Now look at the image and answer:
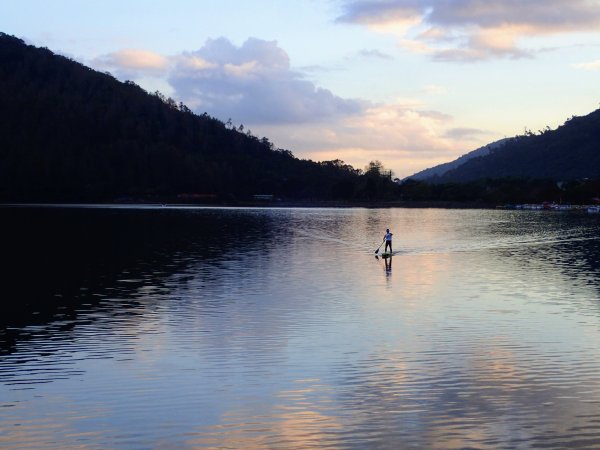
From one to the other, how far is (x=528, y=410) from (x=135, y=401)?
9.55 metres

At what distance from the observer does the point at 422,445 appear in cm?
1566

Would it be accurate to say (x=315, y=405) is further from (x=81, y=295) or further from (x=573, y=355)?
(x=81, y=295)

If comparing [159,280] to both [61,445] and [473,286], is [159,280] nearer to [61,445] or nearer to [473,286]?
[473,286]

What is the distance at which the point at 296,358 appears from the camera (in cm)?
2344

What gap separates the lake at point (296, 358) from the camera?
1669 cm

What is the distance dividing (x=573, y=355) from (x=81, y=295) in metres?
23.5

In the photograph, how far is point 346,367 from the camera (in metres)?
22.3

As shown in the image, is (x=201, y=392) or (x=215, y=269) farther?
(x=215, y=269)

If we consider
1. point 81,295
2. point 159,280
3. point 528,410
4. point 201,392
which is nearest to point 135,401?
point 201,392

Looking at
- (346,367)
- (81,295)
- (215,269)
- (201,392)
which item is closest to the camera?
(201,392)

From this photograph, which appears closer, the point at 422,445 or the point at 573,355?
the point at 422,445

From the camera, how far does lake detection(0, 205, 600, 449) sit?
16688mm

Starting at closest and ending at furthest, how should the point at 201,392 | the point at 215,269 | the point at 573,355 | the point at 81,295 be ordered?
1. the point at 201,392
2. the point at 573,355
3. the point at 81,295
4. the point at 215,269

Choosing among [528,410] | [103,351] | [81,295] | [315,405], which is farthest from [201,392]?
[81,295]
